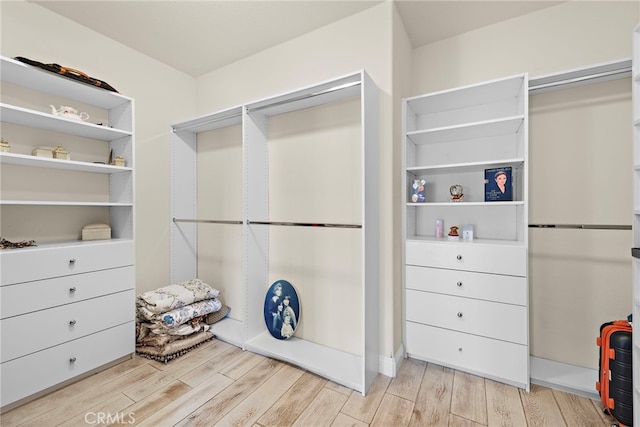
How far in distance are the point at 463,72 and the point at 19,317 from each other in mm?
3437

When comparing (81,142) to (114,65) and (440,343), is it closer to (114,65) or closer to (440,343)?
(114,65)

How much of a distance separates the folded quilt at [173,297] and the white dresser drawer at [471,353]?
1.80 meters

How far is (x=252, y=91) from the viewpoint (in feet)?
8.91

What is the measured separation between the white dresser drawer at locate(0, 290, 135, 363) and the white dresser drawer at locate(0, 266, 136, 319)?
0.13ft

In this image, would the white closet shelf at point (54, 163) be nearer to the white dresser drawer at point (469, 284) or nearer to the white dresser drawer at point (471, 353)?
the white dresser drawer at point (469, 284)

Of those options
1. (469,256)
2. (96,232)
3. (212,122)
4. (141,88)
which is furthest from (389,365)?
(141,88)

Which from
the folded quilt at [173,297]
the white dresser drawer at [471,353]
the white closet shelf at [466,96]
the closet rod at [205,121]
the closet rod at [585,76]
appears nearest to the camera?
the closet rod at [585,76]

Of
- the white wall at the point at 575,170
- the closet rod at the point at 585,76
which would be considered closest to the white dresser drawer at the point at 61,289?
the white wall at the point at 575,170

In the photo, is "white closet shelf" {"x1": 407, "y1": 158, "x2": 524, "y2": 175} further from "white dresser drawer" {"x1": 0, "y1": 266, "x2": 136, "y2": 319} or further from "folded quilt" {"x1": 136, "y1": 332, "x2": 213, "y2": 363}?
"white dresser drawer" {"x1": 0, "y1": 266, "x2": 136, "y2": 319}

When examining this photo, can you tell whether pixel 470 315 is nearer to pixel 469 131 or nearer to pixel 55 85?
pixel 469 131

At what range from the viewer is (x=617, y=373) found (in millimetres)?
1483

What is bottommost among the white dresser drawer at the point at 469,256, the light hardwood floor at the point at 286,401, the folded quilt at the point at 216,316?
the light hardwood floor at the point at 286,401

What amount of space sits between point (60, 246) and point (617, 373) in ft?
10.9

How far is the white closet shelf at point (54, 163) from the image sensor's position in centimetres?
172
